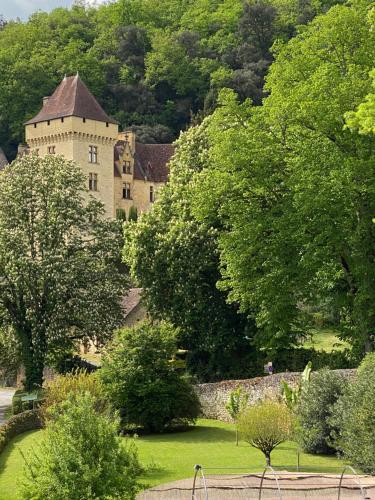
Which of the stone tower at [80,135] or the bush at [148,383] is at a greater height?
the stone tower at [80,135]

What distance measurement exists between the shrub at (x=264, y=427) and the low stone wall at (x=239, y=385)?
424 centimetres

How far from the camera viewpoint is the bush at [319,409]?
32312 millimetres

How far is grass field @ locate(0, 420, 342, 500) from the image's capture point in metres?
29.3

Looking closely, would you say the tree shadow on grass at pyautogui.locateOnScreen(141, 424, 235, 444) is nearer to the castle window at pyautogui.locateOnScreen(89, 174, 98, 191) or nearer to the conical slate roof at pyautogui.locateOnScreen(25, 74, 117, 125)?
the castle window at pyautogui.locateOnScreen(89, 174, 98, 191)

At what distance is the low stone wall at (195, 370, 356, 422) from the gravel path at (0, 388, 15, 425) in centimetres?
949

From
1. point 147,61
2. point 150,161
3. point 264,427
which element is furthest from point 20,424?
point 147,61

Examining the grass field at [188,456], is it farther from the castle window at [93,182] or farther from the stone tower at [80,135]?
the castle window at [93,182]

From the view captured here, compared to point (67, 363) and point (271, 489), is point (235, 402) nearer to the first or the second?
point (67, 363)

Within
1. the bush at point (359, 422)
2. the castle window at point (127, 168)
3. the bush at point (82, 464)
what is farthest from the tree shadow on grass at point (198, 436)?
the castle window at point (127, 168)

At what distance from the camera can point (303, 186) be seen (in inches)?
1545

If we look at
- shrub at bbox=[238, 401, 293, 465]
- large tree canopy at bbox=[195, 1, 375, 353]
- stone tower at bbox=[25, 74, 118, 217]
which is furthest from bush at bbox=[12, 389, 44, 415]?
stone tower at bbox=[25, 74, 118, 217]

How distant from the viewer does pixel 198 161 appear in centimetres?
5231

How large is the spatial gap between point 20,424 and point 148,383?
6408 mm

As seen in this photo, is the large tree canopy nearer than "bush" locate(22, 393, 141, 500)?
No
